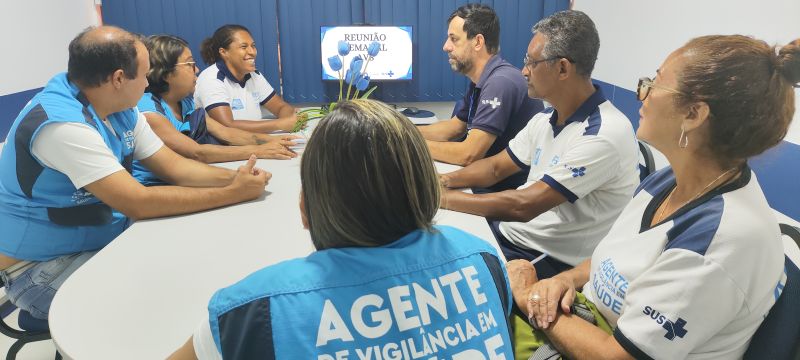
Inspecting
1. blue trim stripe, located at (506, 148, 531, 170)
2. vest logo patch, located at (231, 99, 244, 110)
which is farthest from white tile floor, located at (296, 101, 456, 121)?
blue trim stripe, located at (506, 148, 531, 170)

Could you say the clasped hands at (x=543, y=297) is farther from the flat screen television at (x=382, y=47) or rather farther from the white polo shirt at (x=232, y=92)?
the flat screen television at (x=382, y=47)

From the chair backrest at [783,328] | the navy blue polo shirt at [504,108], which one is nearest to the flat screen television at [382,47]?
the navy blue polo shirt at [504,108]

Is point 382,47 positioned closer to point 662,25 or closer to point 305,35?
point 305,35

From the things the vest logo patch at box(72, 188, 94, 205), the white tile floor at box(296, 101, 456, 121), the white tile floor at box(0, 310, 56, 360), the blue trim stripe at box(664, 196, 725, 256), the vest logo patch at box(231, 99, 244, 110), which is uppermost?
the blue trim stripe at box(664, 196, 725, 256)

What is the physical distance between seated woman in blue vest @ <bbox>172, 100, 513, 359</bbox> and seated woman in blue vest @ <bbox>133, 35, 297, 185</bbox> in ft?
4.64

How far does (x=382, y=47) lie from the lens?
3682 millimetres

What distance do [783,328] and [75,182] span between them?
1.60m

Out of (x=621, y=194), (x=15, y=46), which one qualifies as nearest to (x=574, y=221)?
(x=621, y=194)

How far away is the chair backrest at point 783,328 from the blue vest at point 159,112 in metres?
1.83

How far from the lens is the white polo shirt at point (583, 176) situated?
147cm

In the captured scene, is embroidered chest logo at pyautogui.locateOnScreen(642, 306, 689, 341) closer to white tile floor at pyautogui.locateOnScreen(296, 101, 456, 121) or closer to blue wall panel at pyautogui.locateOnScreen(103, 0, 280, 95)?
white tile floor at pyautogui.locateOnScreen(296, 101, 456, 121)

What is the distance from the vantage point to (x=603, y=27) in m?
3.48

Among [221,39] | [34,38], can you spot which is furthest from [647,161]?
[34,38]

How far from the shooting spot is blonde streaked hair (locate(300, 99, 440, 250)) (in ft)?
2.32
